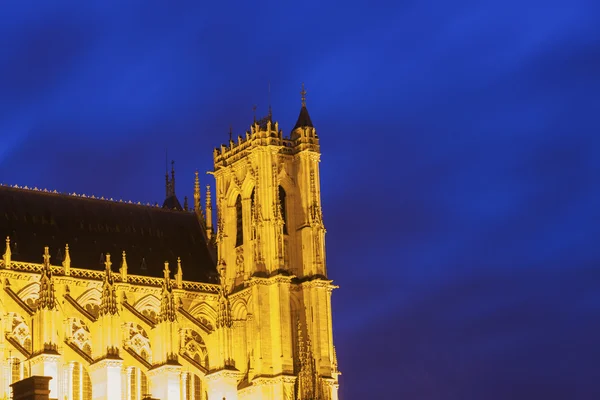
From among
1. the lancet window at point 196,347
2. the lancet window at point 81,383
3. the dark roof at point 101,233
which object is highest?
the dark roof at point 101,233

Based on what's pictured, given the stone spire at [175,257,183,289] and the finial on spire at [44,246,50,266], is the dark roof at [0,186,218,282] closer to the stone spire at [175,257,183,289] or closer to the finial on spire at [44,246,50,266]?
the stone spire at [175,257,183,289]

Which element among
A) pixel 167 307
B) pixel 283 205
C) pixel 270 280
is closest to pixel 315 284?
pixel 270 280

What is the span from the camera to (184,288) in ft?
247

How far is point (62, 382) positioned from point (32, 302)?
4.47 m

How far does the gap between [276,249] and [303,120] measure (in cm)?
821

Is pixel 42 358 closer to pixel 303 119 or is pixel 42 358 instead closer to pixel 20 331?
pixel 20 331

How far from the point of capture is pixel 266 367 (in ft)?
238

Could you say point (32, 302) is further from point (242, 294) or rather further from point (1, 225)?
point (242, 294)

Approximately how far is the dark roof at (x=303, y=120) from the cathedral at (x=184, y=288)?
0.09 meters

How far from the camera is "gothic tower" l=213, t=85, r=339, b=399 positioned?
73062 millimetres

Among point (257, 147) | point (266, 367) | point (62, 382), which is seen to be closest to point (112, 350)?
point (62, 382)

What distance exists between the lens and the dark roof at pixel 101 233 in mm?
72625

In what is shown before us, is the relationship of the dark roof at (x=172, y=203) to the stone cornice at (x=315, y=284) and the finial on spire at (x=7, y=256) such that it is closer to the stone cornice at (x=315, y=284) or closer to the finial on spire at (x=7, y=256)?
the stone cornice at (x=315, y=284)

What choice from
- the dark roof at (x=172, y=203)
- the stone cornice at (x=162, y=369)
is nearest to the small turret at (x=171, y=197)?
the dark roof at (x=172, y=203)
